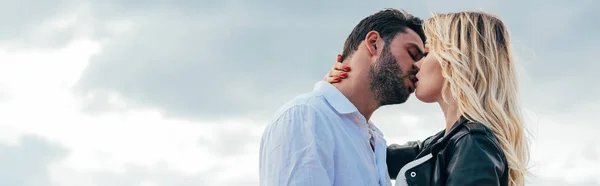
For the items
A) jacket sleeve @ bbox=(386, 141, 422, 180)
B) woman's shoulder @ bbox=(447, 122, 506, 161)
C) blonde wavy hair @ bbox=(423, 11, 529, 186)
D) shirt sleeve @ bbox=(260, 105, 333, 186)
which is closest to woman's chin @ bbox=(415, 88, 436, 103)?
blonde wavy hair @ bbox=(423, 11, 529, 186)

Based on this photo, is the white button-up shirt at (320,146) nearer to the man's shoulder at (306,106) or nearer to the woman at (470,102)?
the man's shoulder at (306,106)

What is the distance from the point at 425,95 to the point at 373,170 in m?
0.78

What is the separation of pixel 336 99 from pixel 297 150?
935 millimetres

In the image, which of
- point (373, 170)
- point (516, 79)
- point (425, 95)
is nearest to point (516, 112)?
point (516, 79)

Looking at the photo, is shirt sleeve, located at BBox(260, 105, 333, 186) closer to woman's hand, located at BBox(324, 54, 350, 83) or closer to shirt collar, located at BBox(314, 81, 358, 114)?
shirt collar, located at BBox(314, 81, 358, 114)

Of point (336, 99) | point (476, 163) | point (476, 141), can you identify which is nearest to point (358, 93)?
point (336, 99)

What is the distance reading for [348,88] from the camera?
21.2 feet

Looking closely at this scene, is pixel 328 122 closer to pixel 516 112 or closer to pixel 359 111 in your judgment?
pixel 359 111

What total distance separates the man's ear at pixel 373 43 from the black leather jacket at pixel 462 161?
1.21 metres

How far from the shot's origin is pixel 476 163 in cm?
502

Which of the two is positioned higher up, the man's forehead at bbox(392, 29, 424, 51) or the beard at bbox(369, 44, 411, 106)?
the man's forehead at bbox(392, 29, 424, 51)

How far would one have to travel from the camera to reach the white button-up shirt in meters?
5.17

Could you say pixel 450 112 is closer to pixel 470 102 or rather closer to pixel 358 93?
pixel 470 102

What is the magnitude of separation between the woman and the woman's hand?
0.75 m
